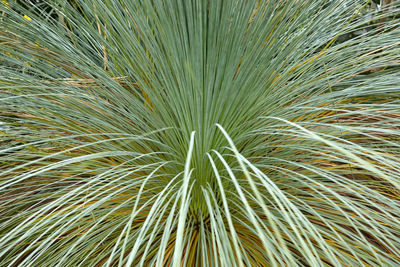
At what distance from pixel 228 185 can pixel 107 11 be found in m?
0.62

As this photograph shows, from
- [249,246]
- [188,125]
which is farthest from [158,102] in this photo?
[249,246]

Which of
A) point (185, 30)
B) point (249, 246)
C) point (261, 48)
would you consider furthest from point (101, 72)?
point (249, 246)

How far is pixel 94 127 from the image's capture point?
991 millimetres

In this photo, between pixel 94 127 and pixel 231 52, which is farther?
pixel 94 127

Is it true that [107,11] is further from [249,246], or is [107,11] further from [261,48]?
[249,246]

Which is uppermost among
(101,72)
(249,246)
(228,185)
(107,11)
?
(107,11)

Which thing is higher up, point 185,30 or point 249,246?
point 185,30

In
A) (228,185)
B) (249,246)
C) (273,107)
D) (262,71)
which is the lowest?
(249,246)

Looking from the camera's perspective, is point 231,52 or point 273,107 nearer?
point 231,52

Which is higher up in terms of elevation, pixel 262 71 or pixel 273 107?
pixel 262 71

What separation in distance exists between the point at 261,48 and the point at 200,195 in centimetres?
42

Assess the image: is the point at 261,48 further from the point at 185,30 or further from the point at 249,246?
the point at 249,246

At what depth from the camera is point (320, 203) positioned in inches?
35.5

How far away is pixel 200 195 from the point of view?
0.84 meters
